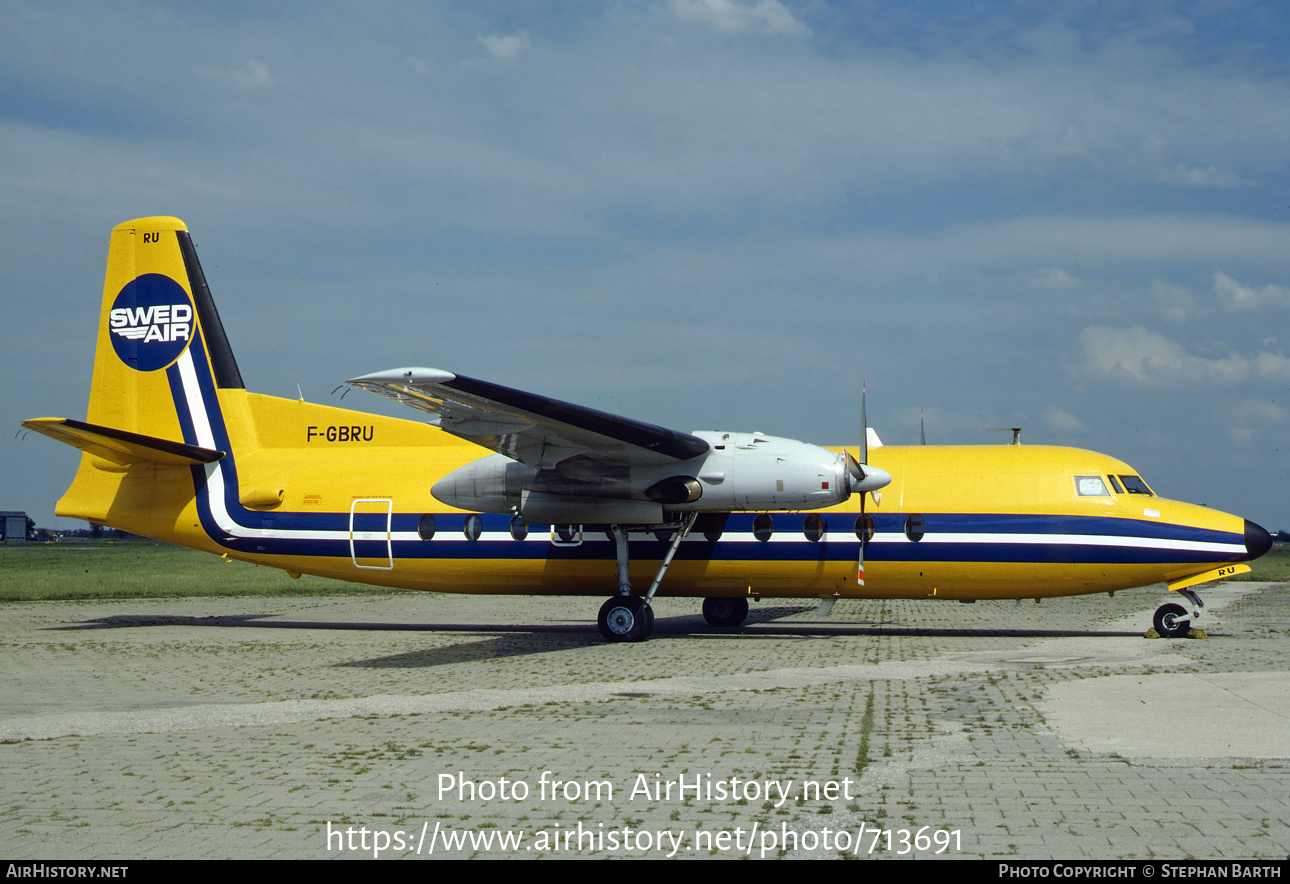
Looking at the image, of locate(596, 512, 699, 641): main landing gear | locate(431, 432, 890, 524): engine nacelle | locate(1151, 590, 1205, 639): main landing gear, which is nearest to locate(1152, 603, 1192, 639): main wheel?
locate(1151, 590, 1205, 639): main landing gear

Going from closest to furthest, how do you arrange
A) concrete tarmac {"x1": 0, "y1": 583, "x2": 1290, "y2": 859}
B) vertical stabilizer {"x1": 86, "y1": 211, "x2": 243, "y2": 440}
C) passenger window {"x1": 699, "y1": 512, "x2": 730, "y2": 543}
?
concrete tarmac {"x1": 0, "y1": 583, "x2": 1290, "y2": 859}
passenger window {"x1": 699, "y1": 512, "x2": 730, "y2": 543}
vertical stabilizer {"x1": 86, "y1": 211, "x2": 243, "y2": 440}

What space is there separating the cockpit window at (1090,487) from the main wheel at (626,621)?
7.83 m

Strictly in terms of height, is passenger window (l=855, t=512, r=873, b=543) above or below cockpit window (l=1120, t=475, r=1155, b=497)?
below

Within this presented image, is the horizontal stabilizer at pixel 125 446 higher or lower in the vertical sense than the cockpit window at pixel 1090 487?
higher

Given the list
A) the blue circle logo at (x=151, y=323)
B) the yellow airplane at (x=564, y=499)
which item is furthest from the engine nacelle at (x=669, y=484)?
the blue circle logo at (x=151, y=323)

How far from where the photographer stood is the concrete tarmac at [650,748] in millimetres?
6293

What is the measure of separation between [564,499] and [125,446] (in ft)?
28.7

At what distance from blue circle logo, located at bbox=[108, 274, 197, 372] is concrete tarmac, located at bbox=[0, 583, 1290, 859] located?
6.40 metres

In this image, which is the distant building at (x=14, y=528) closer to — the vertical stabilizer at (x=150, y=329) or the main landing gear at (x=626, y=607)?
the vertical stabilizer at (x=150, y=329)

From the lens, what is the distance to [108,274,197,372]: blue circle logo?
22.1 meters

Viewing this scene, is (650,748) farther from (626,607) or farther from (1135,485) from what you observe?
(1135,485)

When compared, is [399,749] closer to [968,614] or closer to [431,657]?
[431,657]

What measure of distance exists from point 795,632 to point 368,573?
329 inches

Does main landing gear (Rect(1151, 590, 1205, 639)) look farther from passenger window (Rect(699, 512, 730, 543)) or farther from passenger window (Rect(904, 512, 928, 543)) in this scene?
passenger window (Rect(699, 512, 730, 543))
